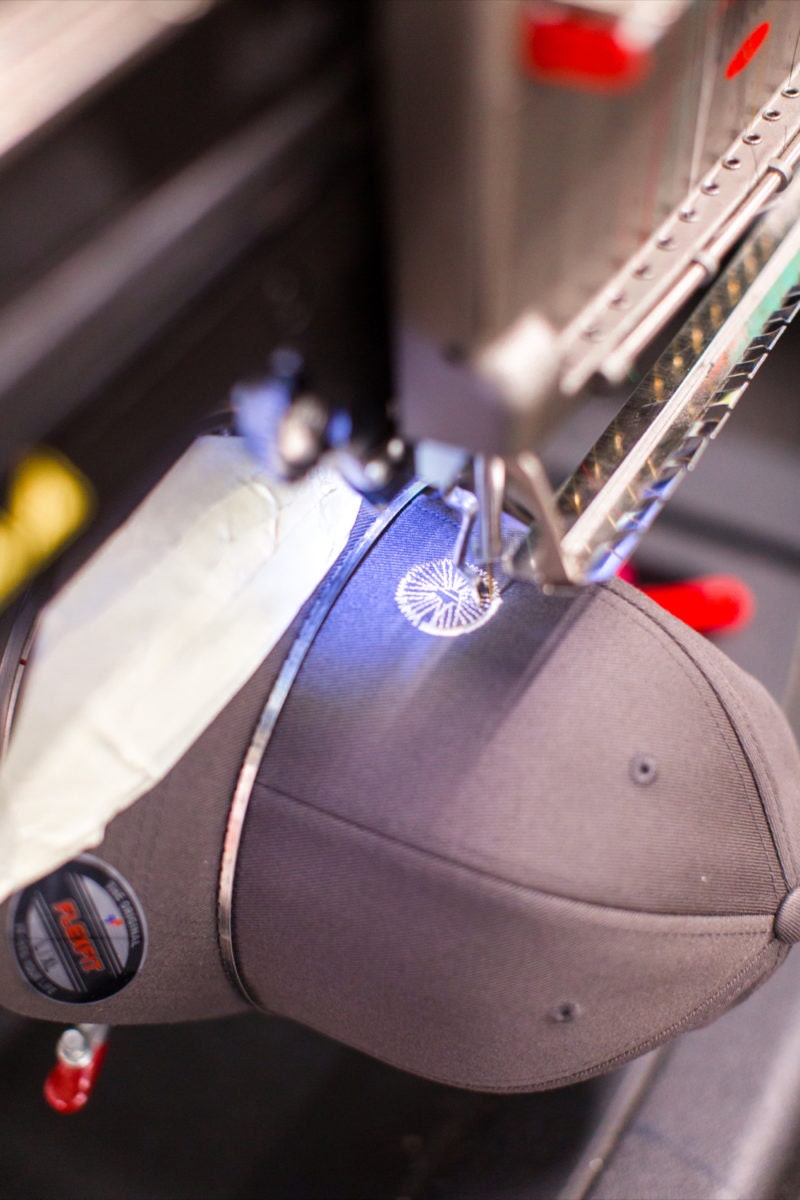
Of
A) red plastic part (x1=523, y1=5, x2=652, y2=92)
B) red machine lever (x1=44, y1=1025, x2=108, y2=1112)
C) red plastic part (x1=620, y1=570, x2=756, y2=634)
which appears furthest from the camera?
red plastic part (x1=620, y1=570, x2=756, y2=634)

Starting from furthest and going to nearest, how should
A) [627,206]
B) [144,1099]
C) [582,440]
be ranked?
[582,440] < [144,1099] < [627,206]

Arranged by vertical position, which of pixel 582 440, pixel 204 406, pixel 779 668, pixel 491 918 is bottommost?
pixel 779 668

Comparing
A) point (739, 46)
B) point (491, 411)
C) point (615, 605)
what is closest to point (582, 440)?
point (615, 605)

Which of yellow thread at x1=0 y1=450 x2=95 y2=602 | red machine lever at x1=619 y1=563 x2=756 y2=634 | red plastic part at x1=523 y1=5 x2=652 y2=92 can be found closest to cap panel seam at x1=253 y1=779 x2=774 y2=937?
yellow thread at x1=0 y1=450 x2=95 y2=602

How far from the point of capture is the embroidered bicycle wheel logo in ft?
1.93

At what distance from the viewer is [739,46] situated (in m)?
0.48

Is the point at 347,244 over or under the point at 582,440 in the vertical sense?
over

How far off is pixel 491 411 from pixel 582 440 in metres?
0.87

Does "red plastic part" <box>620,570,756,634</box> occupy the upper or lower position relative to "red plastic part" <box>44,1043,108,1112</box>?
upper

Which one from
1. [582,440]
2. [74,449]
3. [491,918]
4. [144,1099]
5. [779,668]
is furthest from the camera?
[582,440]

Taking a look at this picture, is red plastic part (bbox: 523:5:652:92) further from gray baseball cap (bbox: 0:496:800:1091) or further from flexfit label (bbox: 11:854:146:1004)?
flexfit label (bbox: 11:854:146:1004)

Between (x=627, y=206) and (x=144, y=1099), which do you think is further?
(x=144, y=1099)

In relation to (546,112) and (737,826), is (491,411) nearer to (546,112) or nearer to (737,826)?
(546,112)

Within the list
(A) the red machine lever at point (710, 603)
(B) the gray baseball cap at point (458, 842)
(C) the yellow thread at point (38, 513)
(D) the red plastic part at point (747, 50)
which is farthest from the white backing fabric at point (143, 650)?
(A) the red machine lever at point (710, 603)
